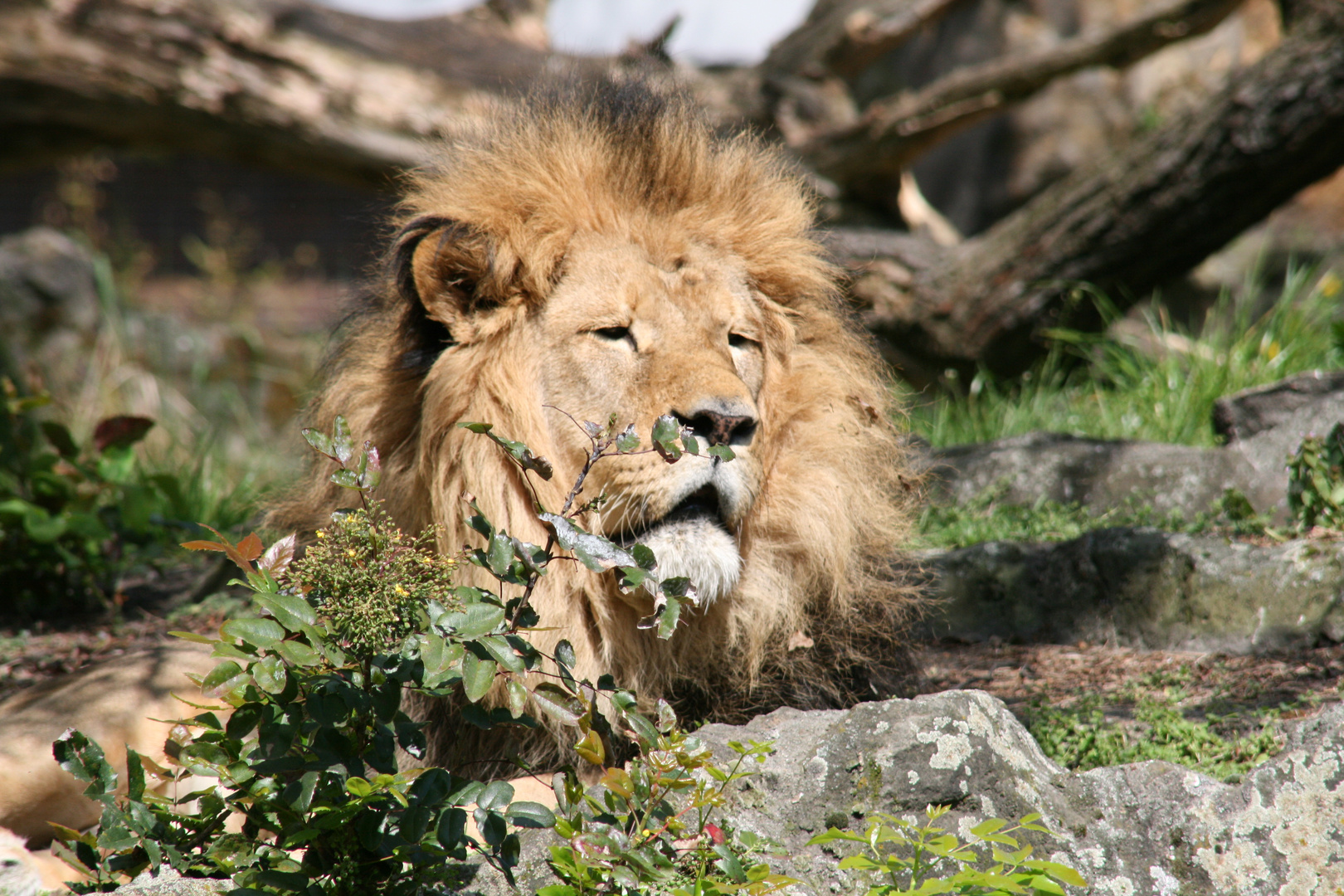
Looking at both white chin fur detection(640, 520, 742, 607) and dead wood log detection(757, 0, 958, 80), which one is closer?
white chin fur detection(640, 520, 742, 607)

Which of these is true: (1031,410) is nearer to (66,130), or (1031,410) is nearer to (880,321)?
(880,321)

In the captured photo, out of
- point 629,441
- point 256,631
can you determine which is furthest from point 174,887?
point 629,441

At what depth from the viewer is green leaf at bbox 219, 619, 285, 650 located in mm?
1568

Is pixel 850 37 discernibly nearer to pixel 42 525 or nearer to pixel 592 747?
pixel 42 525

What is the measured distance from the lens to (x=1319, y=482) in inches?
119

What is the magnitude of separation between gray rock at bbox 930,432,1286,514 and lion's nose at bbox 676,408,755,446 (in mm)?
1415

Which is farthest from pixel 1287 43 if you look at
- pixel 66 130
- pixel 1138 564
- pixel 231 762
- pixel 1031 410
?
pixel 66 130

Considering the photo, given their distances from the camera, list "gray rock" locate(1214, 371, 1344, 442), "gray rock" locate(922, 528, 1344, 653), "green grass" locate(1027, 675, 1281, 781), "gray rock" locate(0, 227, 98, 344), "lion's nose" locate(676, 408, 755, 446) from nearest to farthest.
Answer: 1. "lion's nose" locate(676, 408, 755, 446)
2. "green grass" locate(1027, 675, 1281, 781)
3. "gray rock" locate(922, 528, 1344, 653)
4. "gray rock" locate(1214, 371, 1344, 442)
5. "gray rock" locate(0, 227, 98, 344)

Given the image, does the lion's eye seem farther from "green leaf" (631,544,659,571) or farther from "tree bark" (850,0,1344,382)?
"tree bark" (850,0,1344,382)

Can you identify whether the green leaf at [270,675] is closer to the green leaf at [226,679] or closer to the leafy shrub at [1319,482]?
the green leaf at [226,679]

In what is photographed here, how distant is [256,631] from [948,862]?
116 centimetres

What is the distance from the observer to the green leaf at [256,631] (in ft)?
5.15

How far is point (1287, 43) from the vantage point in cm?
452

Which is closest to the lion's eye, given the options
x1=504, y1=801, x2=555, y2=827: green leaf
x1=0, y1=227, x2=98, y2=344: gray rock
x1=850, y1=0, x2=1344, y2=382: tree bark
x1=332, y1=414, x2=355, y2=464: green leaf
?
x1=332, y1=414, x2=355, y2=464: green leaf
